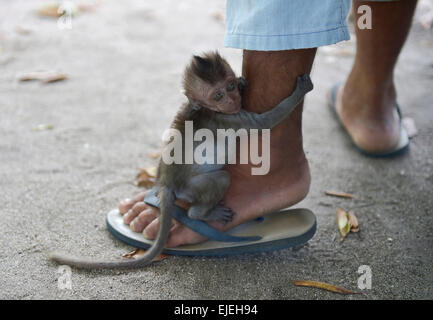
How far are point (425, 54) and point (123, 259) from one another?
3332mm

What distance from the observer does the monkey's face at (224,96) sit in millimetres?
1870

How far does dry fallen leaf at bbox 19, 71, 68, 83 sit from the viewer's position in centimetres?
366

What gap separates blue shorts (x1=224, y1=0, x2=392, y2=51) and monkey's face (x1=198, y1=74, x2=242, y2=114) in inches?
8.9

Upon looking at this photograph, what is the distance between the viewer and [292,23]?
1633mm

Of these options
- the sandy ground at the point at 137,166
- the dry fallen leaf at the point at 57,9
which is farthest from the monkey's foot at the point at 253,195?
the dry fallen leaf at the point at 57,9

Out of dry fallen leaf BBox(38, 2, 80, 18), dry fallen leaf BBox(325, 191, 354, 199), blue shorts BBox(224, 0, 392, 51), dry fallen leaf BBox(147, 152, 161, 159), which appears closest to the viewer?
blue shorts BBox(224, 0, 392, 51)

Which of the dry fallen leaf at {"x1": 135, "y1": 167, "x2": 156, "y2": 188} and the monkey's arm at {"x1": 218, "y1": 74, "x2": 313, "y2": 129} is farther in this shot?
the dry fallen leaf at {"x1": 135, "y1": 167, "x2": 156, "y2": 188}

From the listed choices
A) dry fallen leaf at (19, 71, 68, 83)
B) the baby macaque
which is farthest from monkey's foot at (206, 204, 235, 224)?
dry fallen leaf at (19, 71, 68, 83)

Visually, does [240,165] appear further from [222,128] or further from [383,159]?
[383,159]

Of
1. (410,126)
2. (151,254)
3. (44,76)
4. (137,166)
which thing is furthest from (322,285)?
(44,76)

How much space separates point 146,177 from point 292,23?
130 centimetres

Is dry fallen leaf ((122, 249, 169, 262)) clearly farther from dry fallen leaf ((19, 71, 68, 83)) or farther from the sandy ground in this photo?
dry fallen leaf ((19, 71, 68, 83))

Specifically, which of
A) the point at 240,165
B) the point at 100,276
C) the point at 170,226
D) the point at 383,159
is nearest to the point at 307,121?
the point at 383,159

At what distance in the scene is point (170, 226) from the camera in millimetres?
1996
